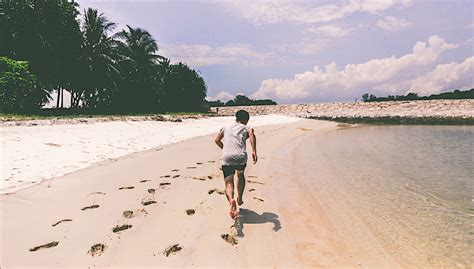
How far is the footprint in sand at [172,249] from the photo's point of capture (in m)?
4.60

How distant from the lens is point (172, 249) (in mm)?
4711

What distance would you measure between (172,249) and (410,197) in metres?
6.70

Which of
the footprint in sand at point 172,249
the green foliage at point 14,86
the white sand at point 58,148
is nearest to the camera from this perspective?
the footprint in sand at point 172,249

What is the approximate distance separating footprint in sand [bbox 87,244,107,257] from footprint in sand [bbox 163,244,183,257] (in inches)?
35.4

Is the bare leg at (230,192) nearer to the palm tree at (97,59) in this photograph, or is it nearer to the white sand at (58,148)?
the white sand at (58,148)

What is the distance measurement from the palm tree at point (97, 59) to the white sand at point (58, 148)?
2436cm

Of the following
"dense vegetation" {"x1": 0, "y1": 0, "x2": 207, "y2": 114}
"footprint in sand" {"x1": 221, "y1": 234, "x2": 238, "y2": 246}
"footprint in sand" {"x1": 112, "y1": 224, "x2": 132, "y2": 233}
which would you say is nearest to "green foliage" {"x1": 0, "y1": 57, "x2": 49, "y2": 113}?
"dense vegetation" {"x1": 0, "y1": 0, "x2": 207, "y2": 114}

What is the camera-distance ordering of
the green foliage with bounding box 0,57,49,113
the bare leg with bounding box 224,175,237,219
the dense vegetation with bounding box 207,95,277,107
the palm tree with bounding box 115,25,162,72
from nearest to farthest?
the bare leg with bounding box 224,175,237,219 < the green foliage with bounding box 0,57,49,113 < the palm tree with bounding box 115,25,162,72 < the dense vegetation with bounding box 207,95,277,107

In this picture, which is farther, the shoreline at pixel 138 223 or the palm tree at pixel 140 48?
the palm tree at pixel 140 48

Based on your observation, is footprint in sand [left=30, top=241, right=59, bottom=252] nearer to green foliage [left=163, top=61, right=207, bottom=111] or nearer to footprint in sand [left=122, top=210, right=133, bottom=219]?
footprint in sand [left=122, top=210, right=133, bottom=219]

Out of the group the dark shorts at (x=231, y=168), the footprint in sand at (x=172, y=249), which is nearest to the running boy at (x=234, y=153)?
the dark shorts at (x=231, y=168)

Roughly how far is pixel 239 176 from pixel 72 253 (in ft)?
9.71

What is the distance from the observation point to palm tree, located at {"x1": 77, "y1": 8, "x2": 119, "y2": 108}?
3984 centimetres

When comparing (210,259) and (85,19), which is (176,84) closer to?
Answer: (85,19)
